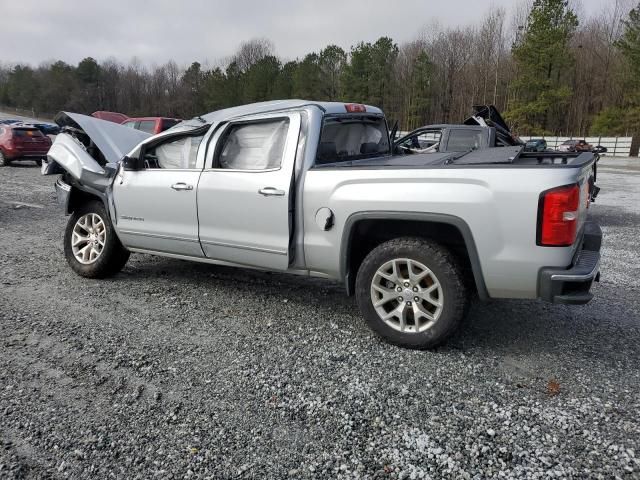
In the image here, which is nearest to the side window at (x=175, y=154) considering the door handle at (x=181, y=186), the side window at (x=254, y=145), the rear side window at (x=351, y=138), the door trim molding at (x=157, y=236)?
the door handle at (x=181, y=186)

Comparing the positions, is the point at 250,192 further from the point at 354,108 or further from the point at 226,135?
the point at 354,108

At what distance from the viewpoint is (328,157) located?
4.09 m

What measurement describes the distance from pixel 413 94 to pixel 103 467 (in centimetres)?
6192

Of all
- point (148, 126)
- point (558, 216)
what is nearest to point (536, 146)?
point (148, 126)

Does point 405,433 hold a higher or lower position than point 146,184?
lower

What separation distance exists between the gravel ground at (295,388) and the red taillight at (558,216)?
0.93 metres

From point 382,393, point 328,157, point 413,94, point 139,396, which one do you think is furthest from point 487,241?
point 413,94

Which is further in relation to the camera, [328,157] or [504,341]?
[328,157]

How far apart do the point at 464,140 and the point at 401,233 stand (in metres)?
6.00

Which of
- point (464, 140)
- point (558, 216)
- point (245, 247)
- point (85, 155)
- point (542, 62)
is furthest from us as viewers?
point (542, 62)

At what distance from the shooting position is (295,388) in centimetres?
301

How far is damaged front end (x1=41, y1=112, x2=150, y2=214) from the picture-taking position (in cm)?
498

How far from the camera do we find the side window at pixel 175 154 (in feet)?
14.6

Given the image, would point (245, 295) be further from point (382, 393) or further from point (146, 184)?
point (382, 393)
